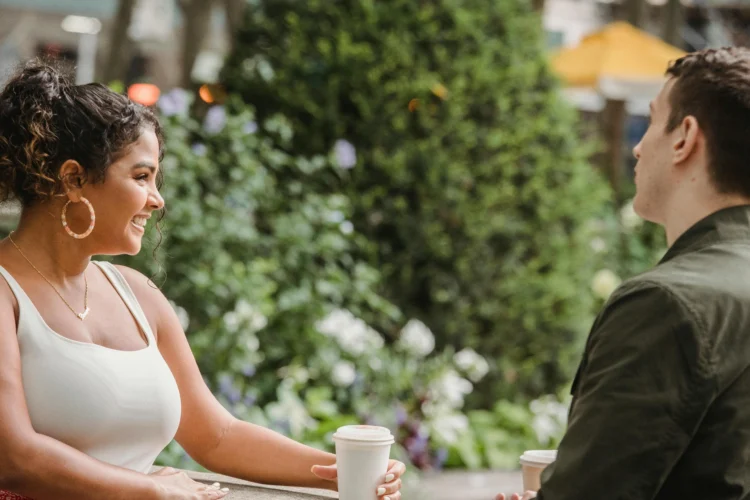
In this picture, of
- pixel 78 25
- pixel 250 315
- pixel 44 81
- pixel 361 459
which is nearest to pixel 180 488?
pixel 361 459

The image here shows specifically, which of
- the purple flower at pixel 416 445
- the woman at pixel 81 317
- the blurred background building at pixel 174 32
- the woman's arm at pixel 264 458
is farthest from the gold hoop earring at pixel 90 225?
the purple flower at pixel 416 445

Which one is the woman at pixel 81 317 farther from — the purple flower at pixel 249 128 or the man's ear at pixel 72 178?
the purple flower at pixel 249 128

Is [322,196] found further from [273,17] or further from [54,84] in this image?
[54,84]

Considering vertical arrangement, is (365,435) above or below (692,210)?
below

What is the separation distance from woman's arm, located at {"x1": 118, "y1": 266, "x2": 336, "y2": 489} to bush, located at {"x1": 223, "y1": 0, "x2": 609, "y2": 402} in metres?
2.94

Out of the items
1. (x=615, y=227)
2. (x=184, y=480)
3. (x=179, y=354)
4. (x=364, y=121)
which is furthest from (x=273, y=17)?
(x=615, y=227)

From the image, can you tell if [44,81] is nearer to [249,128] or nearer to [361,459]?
[361,459]

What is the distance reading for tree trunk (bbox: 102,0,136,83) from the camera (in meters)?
6.82

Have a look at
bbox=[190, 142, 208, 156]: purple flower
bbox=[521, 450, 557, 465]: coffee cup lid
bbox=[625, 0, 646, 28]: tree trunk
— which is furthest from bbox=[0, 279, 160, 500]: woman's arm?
bbox=[625, 0, 646, 28]: tree trunk

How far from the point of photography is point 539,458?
1998 mm

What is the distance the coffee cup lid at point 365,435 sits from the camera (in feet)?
6.16

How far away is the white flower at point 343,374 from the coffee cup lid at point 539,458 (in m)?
2.74

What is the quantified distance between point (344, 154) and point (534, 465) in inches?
130

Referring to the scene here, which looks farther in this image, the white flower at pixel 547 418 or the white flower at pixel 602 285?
the white flower at pixel 602 285
